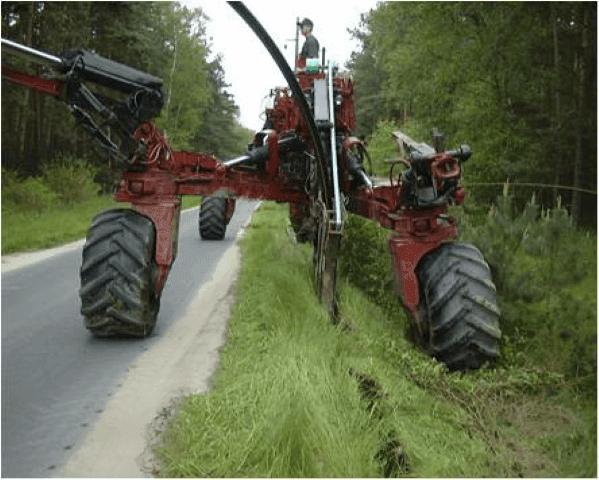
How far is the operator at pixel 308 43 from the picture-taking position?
8.23m

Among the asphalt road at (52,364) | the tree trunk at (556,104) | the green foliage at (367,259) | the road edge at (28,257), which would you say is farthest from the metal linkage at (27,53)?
the tree trunk at (556,104)

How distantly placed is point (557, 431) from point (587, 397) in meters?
0.44

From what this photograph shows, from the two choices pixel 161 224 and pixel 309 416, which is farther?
pixel 161 224

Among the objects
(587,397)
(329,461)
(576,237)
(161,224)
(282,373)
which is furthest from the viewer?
(161,224)

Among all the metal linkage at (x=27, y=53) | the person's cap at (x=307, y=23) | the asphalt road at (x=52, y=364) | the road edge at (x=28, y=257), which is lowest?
the asphalt road at (x=52, y=364)

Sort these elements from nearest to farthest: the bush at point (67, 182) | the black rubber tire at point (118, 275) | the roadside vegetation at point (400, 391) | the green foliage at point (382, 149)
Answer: the roadside vegetation at point (400, 391), the black rubber tire at point (118, 275), the green foliage at point (382, 149), the bush at point (67, 182)

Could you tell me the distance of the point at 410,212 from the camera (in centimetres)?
519

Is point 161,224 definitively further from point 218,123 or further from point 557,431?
point 218,123

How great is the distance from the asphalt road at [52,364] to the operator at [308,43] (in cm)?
296

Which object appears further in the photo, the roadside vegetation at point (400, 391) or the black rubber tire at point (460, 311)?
the black rubber tire at point (460, 311)

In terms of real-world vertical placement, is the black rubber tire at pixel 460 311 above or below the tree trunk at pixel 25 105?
below

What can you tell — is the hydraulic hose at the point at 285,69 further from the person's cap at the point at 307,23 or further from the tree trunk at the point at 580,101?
the tree trunk at the point at 580,101

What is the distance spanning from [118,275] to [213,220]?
7.59 meters

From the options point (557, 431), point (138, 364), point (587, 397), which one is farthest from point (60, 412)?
point (587, 397)
